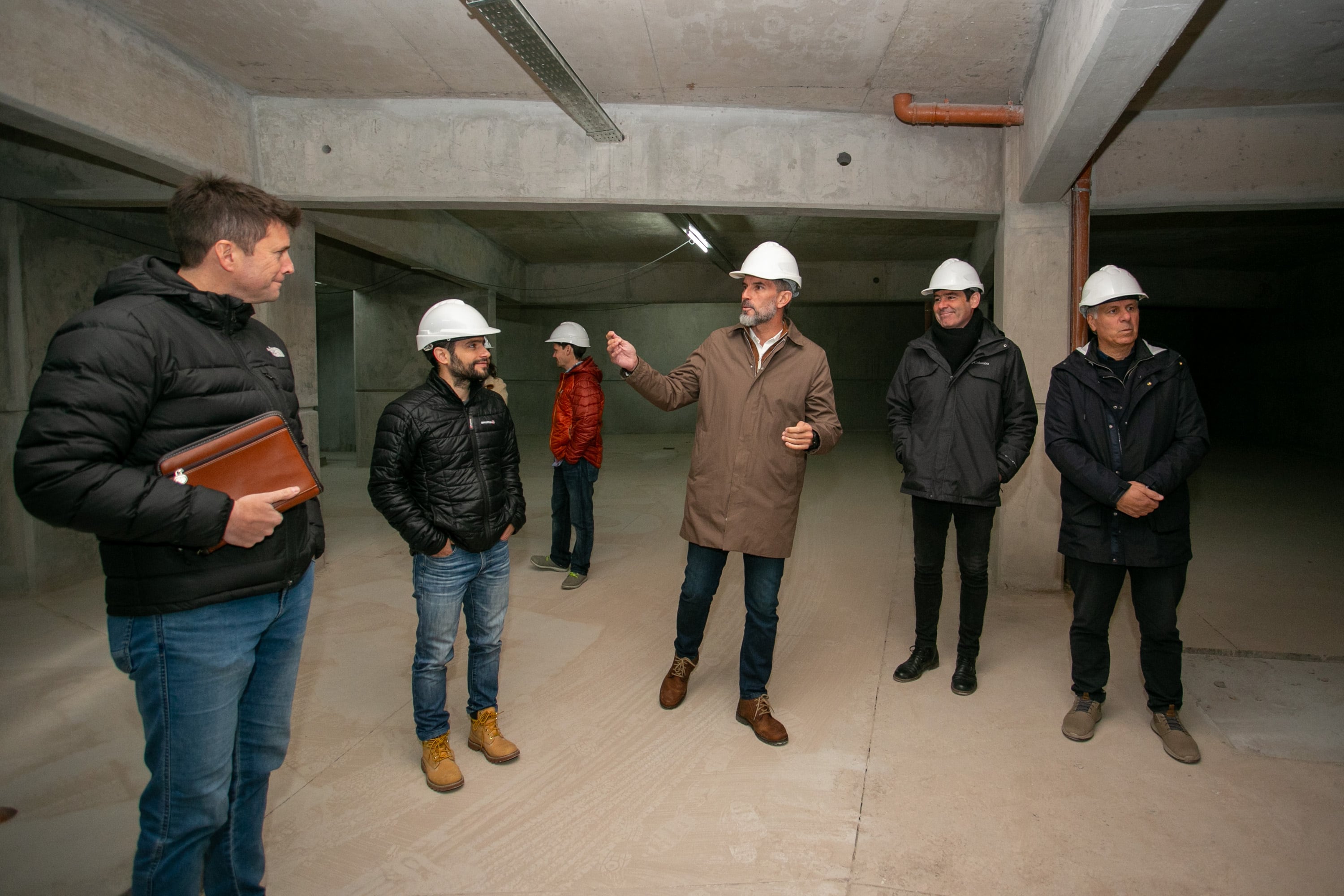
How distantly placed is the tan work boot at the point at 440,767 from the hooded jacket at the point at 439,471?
2.44 feet

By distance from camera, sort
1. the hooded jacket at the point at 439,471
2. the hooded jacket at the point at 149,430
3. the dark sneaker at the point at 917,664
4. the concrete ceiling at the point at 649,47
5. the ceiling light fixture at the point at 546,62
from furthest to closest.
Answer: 1. the concrete ceiling at the point at 649,47
2. the dark sneaker at the point at 917,664
3. the ceiling light fixture at the point at 546,62
4. the hooded jacket at the point at 439,471
5. the hooded jacket at the point at 149,430

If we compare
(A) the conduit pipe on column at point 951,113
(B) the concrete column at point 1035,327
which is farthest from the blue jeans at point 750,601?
(A) the conduit pipe on column at point 951,113

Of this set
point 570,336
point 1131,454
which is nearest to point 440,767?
point 1131,454

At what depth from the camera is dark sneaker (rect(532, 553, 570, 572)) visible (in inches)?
215

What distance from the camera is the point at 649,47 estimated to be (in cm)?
411

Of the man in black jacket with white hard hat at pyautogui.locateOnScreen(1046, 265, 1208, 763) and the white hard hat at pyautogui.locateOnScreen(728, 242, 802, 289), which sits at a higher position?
the white hard hat at pyautogui.locateOnScreen(728, 242, 802, 289)

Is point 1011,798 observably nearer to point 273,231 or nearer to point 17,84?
point 273,231

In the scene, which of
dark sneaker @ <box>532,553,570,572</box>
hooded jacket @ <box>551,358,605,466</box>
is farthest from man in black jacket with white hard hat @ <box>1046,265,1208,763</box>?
dark sneaker @ <box>532,553,570,572</box>

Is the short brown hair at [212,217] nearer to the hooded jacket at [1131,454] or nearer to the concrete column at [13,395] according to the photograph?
the hooded jacket at [1131,454]

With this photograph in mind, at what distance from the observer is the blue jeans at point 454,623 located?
8.51ft

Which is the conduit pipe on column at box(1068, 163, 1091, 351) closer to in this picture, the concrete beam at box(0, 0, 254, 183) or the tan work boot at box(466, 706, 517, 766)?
the tan work boot at box(466, 706, 517, 766)

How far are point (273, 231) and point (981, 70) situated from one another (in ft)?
13.5

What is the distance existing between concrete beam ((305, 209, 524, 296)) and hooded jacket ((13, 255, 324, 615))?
3.90 m

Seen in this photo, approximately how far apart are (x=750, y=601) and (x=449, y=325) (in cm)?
163
